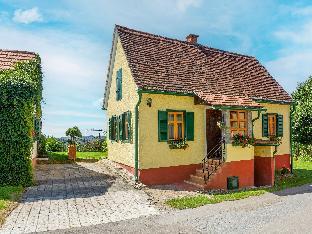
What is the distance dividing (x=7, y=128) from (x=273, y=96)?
1392 centimetres

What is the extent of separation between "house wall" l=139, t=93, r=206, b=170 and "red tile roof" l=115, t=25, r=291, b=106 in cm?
56

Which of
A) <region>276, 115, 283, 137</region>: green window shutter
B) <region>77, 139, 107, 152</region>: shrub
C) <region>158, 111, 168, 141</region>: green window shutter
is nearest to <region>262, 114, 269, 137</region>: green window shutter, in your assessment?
<region>276, 115, 283, 137</region>: green window shutter

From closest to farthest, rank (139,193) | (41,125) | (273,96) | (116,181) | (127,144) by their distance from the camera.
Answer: (139,193)
(116,181)
(127,144)
(273,96)
(41,125)

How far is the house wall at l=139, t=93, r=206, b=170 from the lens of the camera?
45.2 feet

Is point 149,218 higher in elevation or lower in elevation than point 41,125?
lower

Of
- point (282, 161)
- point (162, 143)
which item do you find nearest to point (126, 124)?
point (162, 143)

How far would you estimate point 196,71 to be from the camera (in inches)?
659

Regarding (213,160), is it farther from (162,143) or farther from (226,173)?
(162,143)

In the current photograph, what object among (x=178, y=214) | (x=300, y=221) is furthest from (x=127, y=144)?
(x=300, y=221)

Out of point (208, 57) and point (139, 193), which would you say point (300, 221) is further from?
point (208, 57)

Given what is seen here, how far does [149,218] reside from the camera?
9062 millimetres

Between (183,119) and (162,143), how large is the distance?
5.04ft

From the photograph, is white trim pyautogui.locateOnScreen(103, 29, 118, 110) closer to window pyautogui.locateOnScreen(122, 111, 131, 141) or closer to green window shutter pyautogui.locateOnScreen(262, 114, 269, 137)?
window pyautogui.locateOnScreen(122, 111, 131, 141)

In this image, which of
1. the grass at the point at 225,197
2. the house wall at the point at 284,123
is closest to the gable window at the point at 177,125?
the grass at the point at 225,197
